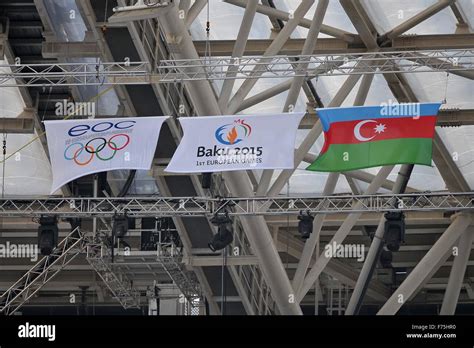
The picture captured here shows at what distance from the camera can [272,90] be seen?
31375 millimetres

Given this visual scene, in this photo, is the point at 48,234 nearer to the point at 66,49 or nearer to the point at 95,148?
the point at 95,148

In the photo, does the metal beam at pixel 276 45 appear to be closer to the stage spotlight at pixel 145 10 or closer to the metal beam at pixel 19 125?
the stage spotlight at pixel 145 10

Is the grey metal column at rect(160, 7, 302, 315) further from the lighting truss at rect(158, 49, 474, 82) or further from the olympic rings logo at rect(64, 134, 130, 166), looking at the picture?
the olympic rings logo at rect(64, 134, 130, 166)

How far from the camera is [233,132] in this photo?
30.0 meters

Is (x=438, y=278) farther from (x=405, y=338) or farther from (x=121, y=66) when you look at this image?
(x=405, y=338)

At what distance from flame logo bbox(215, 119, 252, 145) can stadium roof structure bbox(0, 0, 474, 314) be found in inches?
15.0

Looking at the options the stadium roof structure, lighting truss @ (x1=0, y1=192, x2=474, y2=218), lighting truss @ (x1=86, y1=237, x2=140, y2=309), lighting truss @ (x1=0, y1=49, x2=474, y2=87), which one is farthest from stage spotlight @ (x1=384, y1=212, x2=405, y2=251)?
lighting truss @ (x1=86, y1=237, x2=140, y2=309)

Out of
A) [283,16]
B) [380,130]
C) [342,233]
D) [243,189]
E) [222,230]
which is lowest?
[222,230]

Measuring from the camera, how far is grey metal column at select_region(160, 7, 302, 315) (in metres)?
28.7

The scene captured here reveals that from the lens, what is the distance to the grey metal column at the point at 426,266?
1340 inches

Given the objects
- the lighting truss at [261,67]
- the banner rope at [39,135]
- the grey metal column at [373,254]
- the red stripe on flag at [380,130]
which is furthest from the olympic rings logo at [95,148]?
the grey metal column at [373,254]

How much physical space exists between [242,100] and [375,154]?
2.93m

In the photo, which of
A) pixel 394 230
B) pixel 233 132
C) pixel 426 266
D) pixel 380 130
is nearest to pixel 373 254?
pixel 426 266

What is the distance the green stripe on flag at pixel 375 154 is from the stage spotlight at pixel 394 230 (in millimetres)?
1505
